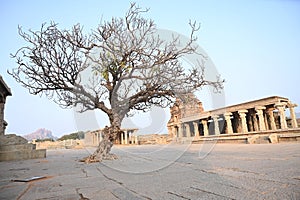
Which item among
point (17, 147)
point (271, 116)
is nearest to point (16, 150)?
point (17, 147)

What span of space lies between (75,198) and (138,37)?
6680 mm

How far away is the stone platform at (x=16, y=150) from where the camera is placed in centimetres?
1199

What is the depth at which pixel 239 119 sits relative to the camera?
32094 millimetres

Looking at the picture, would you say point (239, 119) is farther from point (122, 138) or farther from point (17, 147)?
point (17, 147)

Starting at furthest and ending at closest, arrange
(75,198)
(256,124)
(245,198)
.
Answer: (256,124) < (75,198) < (245,198)

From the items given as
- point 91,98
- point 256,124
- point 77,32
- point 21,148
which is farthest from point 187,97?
point 256,124

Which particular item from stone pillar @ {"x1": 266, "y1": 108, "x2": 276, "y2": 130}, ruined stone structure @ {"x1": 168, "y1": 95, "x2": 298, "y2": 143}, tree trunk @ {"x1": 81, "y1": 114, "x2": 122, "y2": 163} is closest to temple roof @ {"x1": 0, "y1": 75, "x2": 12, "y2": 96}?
tree trunk @ {"x1": 81, "y1": 114, "x2": 122, "y2": 163}

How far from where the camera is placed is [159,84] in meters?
8.58

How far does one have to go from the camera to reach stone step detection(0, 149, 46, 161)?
11838mm

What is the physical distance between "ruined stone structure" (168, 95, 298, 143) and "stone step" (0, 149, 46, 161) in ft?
30.2

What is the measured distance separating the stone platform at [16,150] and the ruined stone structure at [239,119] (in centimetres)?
950

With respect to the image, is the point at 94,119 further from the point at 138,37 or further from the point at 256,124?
the point at 256,124

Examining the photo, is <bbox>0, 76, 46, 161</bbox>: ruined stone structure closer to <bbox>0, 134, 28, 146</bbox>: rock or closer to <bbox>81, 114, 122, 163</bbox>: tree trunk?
<bbox>0, 134, 28, 146</bbox>: rock

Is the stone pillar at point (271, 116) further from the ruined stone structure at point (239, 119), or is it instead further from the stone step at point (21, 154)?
the stone step at point (21, 154)
